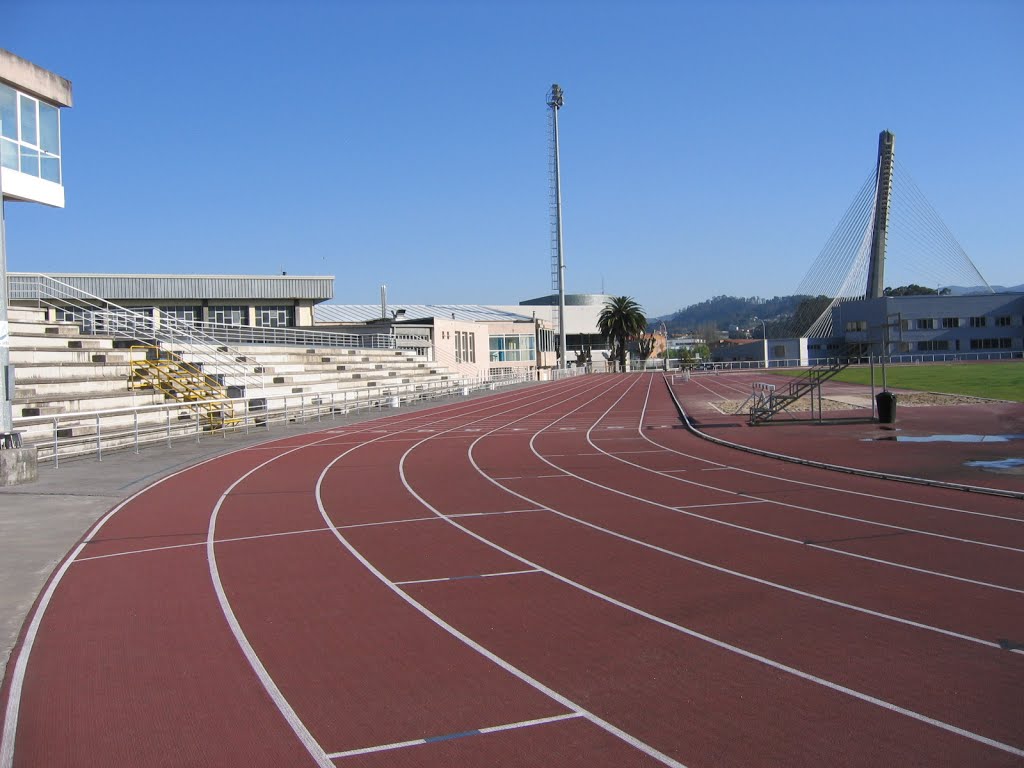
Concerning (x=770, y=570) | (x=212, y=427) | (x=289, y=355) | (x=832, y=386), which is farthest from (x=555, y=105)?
(x=770, y=570)

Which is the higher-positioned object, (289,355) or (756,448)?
(289,355)

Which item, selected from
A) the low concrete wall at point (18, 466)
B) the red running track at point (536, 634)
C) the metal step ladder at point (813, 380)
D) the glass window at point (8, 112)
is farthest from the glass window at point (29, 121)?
the metal step ladder at point (813, 380)

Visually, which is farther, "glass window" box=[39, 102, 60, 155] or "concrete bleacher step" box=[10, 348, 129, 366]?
"concrete bleacher step" box=[10, 348, 129, 366]

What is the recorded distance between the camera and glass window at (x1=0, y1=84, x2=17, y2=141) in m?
18.1

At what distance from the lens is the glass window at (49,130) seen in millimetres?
19438

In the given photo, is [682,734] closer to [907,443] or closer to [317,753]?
[317,753]

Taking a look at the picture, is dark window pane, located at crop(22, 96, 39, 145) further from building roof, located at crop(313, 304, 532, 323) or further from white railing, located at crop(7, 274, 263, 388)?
building roof, located at crop(313, 304, 532, 323)

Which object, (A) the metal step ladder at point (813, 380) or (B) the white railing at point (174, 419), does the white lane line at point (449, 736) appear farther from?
(A) the metal step ladder at point (813, 380)

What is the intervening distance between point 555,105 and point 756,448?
67.7 meters

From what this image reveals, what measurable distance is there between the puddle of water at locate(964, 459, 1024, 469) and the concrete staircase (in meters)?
17.9

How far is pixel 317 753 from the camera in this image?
476cm

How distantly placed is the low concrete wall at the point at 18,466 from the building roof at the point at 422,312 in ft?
245

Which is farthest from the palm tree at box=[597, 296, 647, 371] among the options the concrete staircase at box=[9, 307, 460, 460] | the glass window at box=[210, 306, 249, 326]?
the concrete staircase at box=[9, 307, 460, 460]

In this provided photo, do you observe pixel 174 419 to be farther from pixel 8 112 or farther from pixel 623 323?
pixel 623 323
